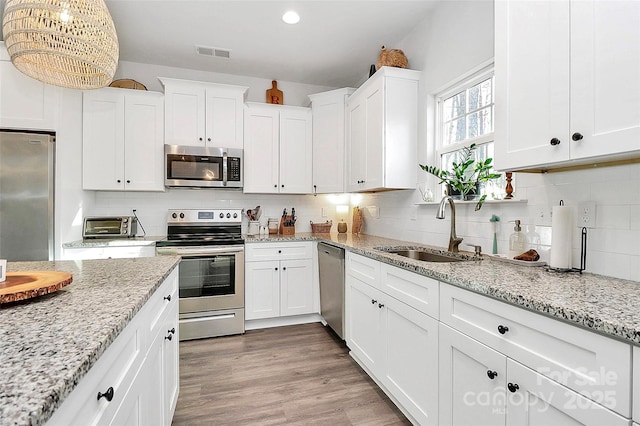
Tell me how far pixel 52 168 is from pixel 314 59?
2.57 m

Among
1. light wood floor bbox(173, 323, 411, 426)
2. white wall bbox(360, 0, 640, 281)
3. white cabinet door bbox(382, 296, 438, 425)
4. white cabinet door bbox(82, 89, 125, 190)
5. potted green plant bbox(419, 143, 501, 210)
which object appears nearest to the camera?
white wall bbox(360, 0, 640, 281)

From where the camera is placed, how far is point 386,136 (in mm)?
2707

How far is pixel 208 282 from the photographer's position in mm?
3037

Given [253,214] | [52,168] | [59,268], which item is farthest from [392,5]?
[52,168]

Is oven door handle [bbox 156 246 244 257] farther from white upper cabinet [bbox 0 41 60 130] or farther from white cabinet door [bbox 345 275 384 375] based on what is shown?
white upper cabinet [bbox 0 41 60 130]

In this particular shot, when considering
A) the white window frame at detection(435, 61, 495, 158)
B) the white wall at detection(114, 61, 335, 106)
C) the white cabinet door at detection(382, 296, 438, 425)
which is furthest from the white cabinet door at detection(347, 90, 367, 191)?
the white cabinet door at detection(382, 296, 438, 425)

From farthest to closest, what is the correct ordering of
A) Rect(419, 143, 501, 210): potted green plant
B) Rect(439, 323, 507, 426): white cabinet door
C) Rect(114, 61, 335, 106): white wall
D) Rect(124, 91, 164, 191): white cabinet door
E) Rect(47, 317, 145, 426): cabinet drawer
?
1. Rect(114, 61, 335, 106): white wall
2. Rect(124, 91, 164, 191): white cabinet door
3. Rect(419, 143, 501, 210): potted green plant
4. Rect(439, 323, 507, 426): white cabinet door
5. Rect(47, 317, 145, 426): cabinet drawer

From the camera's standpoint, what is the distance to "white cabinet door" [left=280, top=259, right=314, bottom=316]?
3.28m

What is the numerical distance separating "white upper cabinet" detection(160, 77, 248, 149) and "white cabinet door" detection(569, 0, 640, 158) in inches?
114

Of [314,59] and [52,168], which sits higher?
[314,59]

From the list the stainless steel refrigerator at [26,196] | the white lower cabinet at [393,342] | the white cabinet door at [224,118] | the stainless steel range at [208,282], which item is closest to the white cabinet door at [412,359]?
the white lower cabinet at [393,342]

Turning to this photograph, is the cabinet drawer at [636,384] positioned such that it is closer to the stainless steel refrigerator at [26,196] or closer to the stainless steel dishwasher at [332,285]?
the stainless steel dishwasher at [332,285]

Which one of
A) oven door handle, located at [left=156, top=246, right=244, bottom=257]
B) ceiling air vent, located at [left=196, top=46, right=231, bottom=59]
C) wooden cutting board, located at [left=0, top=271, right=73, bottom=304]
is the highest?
ceiling air vent, located at [left=196, top=46, right=231, bottom=59]

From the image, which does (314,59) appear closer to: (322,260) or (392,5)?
(392,5)
